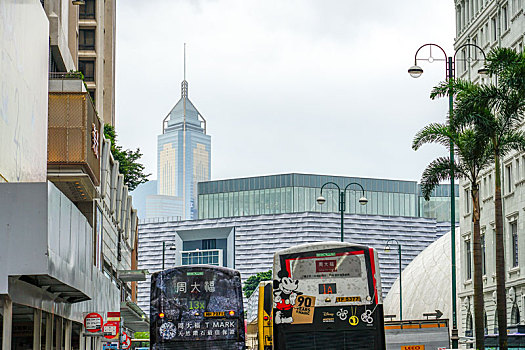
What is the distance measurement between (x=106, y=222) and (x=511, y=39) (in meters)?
27.6

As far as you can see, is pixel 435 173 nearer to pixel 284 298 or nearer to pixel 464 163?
pixel 464 163

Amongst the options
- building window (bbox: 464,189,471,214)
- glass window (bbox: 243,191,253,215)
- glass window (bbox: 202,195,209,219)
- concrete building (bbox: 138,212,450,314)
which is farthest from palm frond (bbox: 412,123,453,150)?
glass window (bbox: 202,195,209,219)

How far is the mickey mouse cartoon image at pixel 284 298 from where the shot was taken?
23.4 m

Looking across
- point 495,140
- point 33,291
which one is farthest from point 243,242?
point 33,291

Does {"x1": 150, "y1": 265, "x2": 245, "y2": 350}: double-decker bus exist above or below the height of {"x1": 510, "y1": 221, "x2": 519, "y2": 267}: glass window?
below

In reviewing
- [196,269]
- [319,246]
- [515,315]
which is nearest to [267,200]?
[515,315]

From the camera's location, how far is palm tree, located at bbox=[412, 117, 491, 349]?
3750 cm

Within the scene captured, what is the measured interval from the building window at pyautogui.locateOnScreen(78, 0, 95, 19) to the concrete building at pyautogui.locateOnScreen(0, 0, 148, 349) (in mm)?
21622

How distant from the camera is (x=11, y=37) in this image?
73.6 feet

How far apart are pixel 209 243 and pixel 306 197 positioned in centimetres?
1998

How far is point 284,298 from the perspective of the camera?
23.5 m

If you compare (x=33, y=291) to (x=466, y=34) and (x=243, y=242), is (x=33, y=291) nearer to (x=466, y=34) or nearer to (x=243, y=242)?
(x=466, y=34)

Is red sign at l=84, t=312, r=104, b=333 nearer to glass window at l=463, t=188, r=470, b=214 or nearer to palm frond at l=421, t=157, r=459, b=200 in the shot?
palm frond at l=421, t=157, r=459, b=200

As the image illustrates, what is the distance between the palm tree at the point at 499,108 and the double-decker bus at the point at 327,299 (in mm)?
10806
